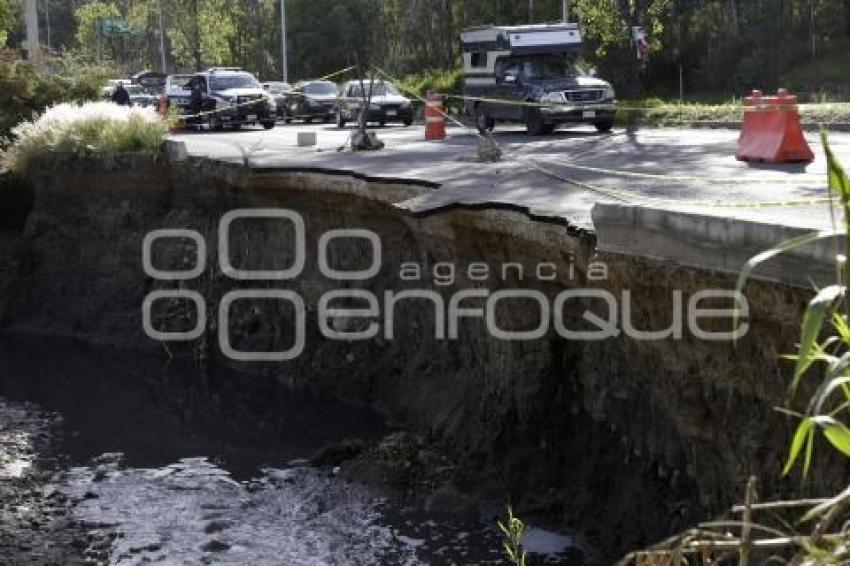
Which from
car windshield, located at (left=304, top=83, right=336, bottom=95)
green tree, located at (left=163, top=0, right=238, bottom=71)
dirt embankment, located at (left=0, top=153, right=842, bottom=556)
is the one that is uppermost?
green tree, located at (left=163, top=0, right=238, bottom=71)

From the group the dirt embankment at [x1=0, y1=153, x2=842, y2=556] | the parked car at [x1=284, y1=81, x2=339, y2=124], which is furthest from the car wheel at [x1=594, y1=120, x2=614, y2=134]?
the parked car at [x1=284, y1=81, x2=339, y2=124]

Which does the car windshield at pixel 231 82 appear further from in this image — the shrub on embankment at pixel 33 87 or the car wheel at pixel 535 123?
the car wheel at pixel 535 123

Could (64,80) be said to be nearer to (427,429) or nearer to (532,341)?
(427,429)

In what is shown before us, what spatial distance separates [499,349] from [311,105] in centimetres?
3239

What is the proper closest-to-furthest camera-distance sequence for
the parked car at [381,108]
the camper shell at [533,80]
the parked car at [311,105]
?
1. the camper shell at [533,80]
2. the parked car at [381,108]
3. the parked car at [311,105]

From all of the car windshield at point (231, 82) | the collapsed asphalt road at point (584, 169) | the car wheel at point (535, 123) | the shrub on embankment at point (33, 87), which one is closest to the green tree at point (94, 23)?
the car windshield at point (231, 82)

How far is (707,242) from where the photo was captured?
798 centimetres

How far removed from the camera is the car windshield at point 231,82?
38625 millimetres

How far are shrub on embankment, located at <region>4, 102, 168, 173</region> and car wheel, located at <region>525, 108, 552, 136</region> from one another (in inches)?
315

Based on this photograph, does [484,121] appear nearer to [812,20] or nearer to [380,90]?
[380,90]

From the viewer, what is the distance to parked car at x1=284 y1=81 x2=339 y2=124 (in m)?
42.9

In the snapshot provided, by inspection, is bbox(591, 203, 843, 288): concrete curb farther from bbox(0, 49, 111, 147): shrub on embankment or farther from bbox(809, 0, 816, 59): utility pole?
bbox(809, 0, 816, 59): utility pole

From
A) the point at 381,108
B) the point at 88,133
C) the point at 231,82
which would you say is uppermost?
the point at 231,82

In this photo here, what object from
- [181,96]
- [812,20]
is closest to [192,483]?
[181,96]
